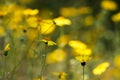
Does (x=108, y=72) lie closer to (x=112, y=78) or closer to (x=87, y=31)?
(x=112, y=78)

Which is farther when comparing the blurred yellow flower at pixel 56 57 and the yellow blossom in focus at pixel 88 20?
the yellow blossom in focus at pixel 88 20

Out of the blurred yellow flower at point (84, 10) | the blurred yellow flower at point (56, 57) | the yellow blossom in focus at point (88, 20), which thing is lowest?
the blurred yellow flower at point (56, 57)

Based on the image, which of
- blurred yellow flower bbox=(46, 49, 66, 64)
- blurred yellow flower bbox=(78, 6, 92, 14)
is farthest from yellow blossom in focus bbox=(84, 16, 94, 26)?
blurred yellow flower bbox=(46, 49, 66, 64)

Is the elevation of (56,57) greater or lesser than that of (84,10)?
lesser

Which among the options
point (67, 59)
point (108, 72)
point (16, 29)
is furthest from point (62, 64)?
point (16, 29)

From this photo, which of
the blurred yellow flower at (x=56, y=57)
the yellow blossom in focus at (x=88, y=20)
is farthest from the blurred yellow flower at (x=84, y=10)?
the blurred yellow flower at (x=56, y=57)

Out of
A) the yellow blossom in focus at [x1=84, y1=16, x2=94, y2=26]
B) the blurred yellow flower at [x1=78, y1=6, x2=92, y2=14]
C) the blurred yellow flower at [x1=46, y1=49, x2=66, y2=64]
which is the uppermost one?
the blurred yellow flower at [x1=78, y1=6, x2=92, y2=14]

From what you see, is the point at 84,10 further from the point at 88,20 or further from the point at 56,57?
the point at 56,57

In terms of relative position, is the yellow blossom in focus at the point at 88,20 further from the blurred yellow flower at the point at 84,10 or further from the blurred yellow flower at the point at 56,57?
the blurred yellow flower at the point at 56,57

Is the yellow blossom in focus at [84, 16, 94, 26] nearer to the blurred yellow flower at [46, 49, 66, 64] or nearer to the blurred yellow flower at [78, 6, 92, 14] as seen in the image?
the blurred yellow flower at [78, 6, 92, 14]

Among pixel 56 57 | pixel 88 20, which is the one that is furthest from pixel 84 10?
pixel 56 57

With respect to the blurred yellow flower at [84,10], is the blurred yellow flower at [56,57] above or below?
below
